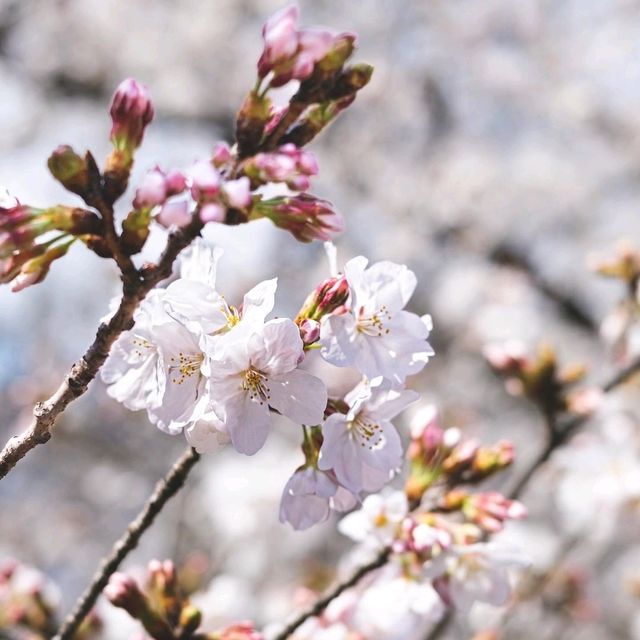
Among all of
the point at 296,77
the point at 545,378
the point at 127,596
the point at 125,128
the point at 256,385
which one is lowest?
the point at 127,596

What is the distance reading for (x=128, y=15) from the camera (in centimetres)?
623

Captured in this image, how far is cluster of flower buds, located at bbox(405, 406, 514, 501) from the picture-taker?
1292 mm

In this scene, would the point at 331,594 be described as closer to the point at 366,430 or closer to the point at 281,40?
the point at 366,430

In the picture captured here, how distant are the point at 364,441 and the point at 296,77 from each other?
1.43 ft

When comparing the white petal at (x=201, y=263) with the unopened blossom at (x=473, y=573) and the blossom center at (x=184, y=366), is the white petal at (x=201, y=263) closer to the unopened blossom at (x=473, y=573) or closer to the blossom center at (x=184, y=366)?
the blossom center at (x=184, y=366)

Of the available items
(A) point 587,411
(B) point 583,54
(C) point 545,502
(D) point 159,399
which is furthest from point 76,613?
(B) point 583,54

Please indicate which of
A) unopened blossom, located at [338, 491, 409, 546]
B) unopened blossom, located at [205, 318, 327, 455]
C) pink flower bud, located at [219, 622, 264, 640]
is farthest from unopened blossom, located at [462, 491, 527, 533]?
unopened blossom, located at [205, 318, 327, 455]

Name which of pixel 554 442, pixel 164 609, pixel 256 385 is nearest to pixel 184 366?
pixel 256 385

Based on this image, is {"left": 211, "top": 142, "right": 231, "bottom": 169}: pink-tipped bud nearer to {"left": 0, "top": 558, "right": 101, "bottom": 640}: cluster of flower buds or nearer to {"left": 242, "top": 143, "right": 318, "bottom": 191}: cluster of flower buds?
{"left": 242, "top": 143, "right": 318, "bottom": 191}: cluster of flower buds

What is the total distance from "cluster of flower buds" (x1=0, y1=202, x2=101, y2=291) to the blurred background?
3984 millimetres

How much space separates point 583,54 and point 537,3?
0.63 m

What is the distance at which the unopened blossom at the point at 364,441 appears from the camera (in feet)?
3.01

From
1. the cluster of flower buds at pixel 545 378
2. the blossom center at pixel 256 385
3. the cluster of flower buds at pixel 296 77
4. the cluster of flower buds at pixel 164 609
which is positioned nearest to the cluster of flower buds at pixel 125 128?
the cluster of flower buds at pixel 296 77

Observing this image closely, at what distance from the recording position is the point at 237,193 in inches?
28.4
